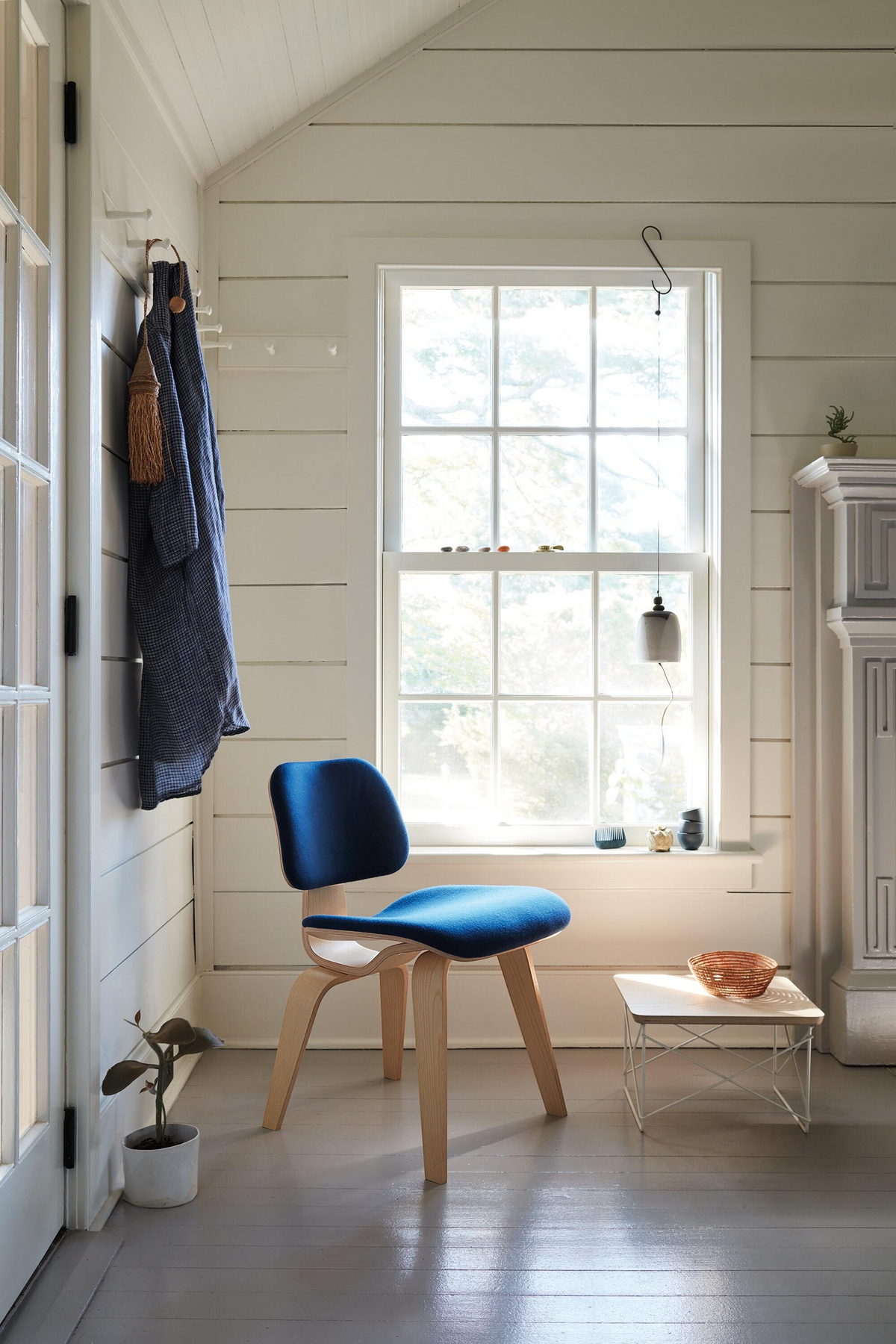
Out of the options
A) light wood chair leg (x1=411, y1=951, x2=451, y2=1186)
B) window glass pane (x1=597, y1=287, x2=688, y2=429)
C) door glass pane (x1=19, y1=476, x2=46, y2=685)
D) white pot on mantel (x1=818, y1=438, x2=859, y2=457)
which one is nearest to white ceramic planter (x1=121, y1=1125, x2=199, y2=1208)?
light wood chair leg (x1=411, y1=951, x2=451, y2=1186)

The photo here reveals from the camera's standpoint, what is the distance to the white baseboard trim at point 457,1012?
2.85 metres

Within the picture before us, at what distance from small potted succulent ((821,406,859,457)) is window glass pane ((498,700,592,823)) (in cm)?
98

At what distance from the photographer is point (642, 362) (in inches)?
118

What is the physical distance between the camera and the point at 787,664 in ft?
9.52

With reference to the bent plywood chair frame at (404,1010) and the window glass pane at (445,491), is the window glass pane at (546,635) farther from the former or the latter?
the bent plywood chair frame at (404,1010)

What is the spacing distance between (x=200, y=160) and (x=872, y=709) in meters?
2.39

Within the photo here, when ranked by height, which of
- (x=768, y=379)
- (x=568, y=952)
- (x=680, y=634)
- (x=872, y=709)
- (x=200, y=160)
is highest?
(x=200, y=160)

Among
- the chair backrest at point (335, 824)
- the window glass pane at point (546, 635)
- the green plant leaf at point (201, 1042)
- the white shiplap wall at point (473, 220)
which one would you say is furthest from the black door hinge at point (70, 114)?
the green plant leaf at point (201, 1042)

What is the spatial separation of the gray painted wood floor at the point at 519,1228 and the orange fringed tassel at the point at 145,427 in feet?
4.83

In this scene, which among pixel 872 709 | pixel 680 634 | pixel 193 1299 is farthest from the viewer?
pixel 680 634

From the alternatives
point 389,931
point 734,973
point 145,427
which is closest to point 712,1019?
point 734,973

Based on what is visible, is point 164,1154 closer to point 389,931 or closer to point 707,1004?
point 389,931

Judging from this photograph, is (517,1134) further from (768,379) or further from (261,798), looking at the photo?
(768,379)

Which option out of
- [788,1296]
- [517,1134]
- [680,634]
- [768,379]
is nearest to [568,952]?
[517,1134]
